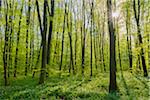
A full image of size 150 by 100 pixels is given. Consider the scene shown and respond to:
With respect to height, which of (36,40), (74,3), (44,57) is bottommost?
(44,57)

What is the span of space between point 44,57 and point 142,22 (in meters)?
19.6

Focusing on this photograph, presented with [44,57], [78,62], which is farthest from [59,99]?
[78,62]

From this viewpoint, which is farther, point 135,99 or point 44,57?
point 44,57

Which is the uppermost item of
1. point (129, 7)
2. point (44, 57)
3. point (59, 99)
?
point (129, 7)

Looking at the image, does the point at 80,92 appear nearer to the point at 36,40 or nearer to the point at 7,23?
the point at 7,23

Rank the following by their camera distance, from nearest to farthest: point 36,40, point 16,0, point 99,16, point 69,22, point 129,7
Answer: point 129,7, point 16,0, point 69,22, point 99,16, point 36,40

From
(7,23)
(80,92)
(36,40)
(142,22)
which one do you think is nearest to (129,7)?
(142,22)

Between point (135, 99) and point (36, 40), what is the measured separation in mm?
36291

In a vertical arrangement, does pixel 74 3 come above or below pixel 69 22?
above

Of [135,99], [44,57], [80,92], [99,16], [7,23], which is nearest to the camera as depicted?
[135,99]

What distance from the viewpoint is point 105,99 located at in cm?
1155

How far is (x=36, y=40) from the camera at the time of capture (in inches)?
1796

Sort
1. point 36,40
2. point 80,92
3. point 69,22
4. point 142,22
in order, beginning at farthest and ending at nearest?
point 36,40 < point 69,22 < point 142,22 < point 80,92

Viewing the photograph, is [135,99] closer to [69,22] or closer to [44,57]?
[44,57]
